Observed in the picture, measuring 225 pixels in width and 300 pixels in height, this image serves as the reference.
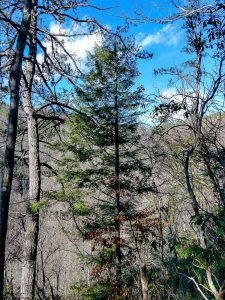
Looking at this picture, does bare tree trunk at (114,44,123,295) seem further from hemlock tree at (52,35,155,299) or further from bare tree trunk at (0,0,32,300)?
bare tree trunk at (0,0,32,300)

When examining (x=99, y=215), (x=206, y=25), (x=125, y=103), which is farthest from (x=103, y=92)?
(x=206, y=25)

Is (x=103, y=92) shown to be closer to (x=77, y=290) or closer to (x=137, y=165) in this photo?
(x=137, y=165)

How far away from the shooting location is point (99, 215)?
930 centimetres

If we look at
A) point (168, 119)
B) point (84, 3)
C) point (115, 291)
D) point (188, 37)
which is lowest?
point (115, 291)

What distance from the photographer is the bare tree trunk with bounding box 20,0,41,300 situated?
637 cm

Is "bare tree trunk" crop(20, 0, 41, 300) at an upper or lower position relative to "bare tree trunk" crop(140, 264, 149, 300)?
upper

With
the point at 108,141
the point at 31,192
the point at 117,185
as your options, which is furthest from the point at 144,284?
the point at 108,141

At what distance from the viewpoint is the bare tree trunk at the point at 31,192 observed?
20.9ft

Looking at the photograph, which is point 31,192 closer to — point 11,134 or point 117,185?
point 11,134

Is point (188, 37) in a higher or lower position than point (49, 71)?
higher

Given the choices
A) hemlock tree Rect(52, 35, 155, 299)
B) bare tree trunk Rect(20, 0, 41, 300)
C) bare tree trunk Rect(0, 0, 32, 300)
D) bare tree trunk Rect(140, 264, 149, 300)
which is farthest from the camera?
hemlock tree Rect(52, 35, 155, 299)

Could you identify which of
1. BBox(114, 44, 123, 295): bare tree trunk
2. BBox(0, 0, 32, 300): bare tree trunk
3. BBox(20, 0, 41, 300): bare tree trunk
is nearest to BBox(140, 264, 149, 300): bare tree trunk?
BBox(0, 0, 32, 300): bare tree trunk

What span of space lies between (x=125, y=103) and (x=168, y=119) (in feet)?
4.82

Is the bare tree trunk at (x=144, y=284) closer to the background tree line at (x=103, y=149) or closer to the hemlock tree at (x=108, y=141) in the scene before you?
the background tree line at (x=103, y=149)
